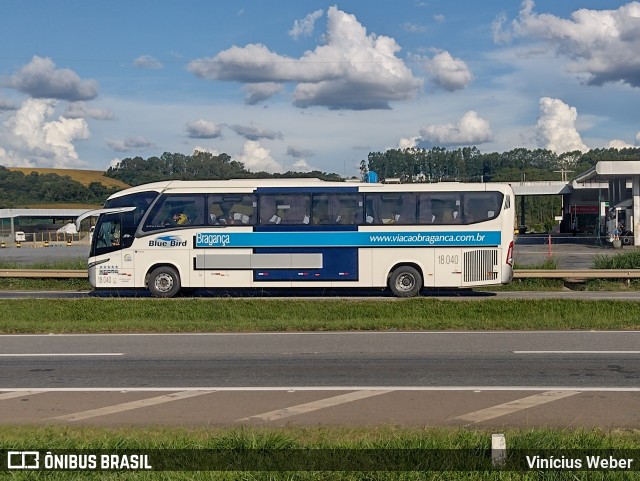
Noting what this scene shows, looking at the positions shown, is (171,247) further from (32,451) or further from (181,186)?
(32,451)

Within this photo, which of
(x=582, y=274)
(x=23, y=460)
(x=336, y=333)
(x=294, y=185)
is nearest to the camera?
(x=23, y=460)

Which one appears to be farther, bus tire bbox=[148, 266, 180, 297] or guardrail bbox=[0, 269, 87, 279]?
guardrail bbox=[0, 269, 87, 279]

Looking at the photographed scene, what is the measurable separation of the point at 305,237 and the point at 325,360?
1114 cm

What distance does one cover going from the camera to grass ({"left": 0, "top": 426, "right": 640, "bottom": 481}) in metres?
6.03

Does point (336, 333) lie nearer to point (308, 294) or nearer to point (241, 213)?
point (241, 213)

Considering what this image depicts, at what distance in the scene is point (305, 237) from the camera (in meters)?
23.4

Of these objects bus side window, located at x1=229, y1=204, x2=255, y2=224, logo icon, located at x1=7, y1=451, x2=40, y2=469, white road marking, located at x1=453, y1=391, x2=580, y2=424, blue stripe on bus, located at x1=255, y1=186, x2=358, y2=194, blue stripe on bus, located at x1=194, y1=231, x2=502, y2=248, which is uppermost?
blue stripe on bus, located at x1=255, y1=186, x2=358, y2=194

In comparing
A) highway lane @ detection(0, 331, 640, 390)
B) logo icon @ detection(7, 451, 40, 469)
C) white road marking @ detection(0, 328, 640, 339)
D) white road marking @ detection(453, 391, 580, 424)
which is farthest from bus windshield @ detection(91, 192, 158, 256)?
logo icon @ detection(7, 451, 40, 469)

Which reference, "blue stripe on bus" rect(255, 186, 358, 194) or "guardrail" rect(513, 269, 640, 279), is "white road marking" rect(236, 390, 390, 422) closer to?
"blue stripe on bus" rect(255, 186, 358, 194)

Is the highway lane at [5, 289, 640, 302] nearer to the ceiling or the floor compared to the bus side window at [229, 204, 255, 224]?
nearer to the floor

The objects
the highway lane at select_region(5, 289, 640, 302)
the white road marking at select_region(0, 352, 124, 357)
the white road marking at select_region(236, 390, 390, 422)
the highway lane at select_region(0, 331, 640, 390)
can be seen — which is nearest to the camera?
the white road marking at select_region(236, 390, 390, 422)

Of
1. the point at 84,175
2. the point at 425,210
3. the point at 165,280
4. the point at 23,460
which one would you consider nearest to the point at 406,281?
the point at 425,210

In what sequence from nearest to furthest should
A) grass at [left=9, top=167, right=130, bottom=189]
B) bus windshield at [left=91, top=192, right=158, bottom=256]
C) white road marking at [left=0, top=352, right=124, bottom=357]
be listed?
white road marking at [left=0, top=352, right=124, bottom=357]
bus windshield at [left=91, top=192, right=158, bottom=256]
grass at [left=9, top=167, right=130, bottom=189]

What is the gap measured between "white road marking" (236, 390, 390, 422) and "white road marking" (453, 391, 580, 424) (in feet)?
4.87
